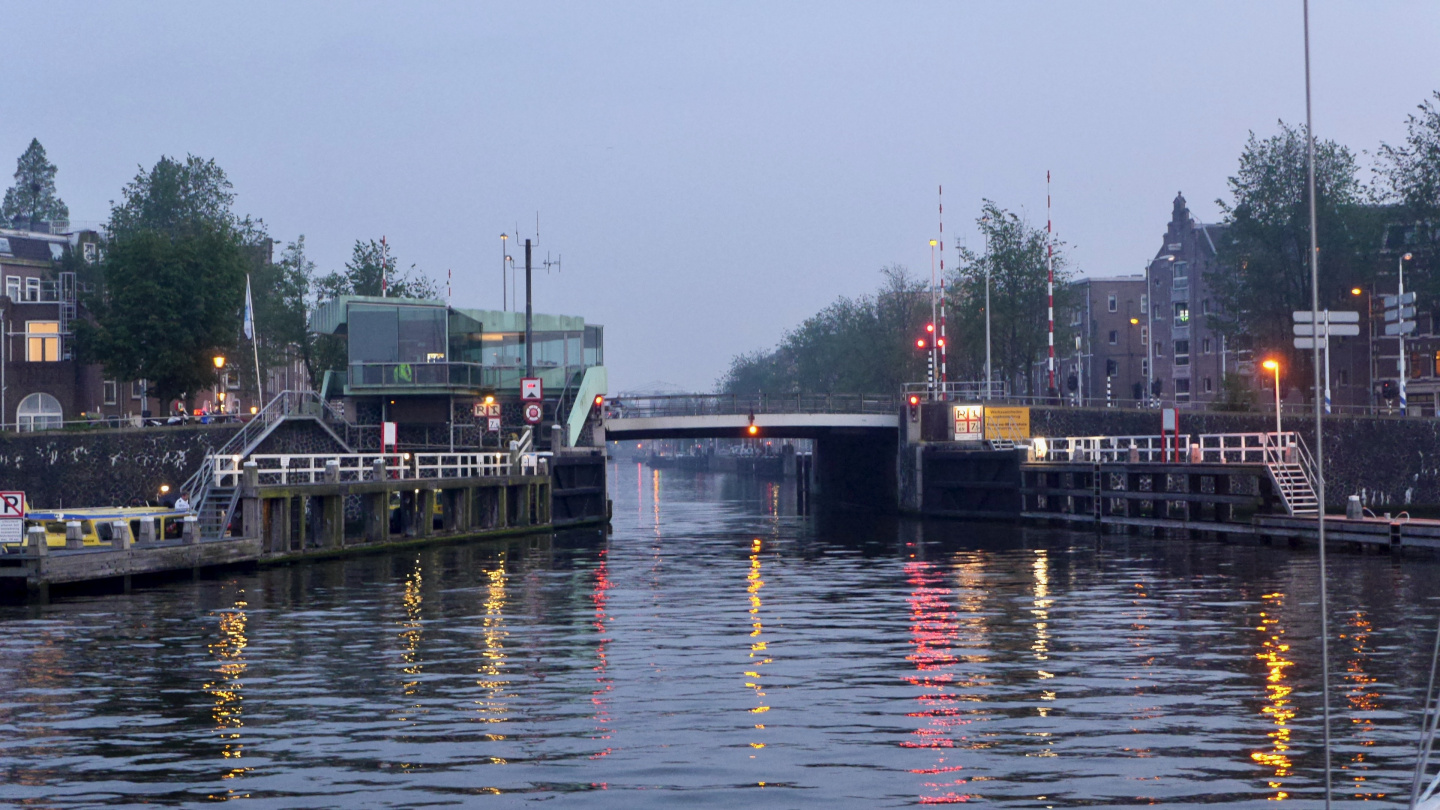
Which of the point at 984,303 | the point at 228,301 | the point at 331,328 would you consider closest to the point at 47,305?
the point at 228,301

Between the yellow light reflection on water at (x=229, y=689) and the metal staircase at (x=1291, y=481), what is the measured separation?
3360 cm

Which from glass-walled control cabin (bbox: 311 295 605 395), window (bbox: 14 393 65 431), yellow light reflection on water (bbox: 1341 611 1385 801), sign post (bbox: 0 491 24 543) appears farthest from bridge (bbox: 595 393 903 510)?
yellow light reflection on water (bbox: 1341 611 1385 801)

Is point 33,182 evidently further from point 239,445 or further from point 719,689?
point 719,689

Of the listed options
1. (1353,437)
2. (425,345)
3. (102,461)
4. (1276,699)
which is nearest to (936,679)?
(1276,699)

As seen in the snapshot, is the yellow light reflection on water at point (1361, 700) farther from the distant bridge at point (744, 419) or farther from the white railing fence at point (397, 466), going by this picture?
the distant bridge at point (744, 419)

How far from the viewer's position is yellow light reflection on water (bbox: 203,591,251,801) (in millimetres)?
16391

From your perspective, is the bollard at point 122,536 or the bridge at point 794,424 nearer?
the bollard at point 122,536

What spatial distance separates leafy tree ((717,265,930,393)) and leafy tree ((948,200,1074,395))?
18.3ft

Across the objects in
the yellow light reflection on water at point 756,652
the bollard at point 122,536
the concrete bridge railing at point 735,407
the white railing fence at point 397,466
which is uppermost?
the concrete bridge railing at point 735,407

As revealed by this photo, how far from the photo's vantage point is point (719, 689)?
21.0 metres

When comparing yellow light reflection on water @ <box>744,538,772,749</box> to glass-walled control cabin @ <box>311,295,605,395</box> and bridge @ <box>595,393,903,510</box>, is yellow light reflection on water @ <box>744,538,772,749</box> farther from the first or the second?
bridge @ <box>595,393,903,510</box>

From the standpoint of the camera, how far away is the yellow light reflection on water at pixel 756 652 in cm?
1944

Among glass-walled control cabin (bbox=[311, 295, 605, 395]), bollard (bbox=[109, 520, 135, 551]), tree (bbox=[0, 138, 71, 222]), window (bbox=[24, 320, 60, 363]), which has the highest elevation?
tree (bbox=[0, 138, 71, 222])

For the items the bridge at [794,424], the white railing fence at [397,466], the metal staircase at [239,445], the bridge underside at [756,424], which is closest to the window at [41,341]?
the metal staircase at [239,445]
